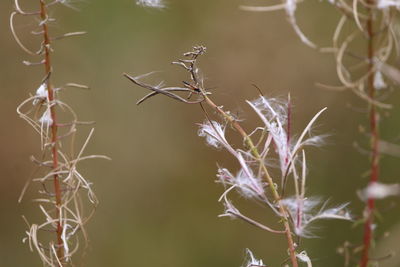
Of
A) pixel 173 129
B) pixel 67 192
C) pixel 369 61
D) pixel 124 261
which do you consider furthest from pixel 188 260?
pixel 369 61

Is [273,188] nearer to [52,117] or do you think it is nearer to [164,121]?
[52,117]

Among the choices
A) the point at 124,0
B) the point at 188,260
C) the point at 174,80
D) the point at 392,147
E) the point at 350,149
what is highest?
the point at 392,147

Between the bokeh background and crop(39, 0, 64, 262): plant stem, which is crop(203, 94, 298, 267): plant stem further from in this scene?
the bokeh background

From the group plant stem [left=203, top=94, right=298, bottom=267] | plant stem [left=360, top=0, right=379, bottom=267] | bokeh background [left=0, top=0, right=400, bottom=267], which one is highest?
plant stem [left=360, top=0, right=379, bottom=267]

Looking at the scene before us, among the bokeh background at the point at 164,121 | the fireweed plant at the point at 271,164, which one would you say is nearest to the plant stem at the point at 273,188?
the fireweed plant at the point at 271,164

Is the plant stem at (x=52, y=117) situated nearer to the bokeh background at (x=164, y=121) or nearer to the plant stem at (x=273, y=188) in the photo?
the plant stem at (x=273, y=188)

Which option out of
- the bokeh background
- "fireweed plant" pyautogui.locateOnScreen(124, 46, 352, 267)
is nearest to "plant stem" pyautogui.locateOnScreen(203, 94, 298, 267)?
"fireweed plant" pyautogui.locateOnScreen(124, 46, 352, 267)

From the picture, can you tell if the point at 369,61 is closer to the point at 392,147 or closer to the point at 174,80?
the point at 392,147

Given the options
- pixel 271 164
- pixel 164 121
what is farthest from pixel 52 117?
pixel 164 121
